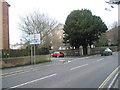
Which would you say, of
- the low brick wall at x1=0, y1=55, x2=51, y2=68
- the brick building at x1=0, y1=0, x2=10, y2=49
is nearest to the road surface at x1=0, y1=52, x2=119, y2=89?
the low brick wall at x1=0, y1=55, x2=51, y2=68

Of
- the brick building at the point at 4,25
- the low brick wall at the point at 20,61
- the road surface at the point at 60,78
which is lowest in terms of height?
the road surface at the point at 60,78

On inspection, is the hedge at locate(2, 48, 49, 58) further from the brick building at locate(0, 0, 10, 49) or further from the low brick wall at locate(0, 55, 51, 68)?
the brick building at locate(0, 0, 10, 49)

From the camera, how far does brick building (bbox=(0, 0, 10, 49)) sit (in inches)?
1145

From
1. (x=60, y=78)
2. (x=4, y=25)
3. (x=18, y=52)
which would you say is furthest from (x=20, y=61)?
(x=60, y=78)

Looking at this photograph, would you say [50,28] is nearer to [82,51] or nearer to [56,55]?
[56,55]

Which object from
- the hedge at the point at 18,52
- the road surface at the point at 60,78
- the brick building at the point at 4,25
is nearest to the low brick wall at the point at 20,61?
the hedge at the point at 18,52

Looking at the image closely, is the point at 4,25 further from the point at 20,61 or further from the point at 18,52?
the point at 20,61

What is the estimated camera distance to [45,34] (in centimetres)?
3909

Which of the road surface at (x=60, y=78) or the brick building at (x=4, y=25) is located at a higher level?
the brick building at (x=4, y=25)

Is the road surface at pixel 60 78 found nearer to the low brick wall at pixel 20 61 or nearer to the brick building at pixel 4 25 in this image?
the low brick wall at pixel 20 61

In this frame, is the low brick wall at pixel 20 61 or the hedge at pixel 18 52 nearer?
the low brick wall at pixel 20 61

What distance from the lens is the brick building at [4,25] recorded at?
29.1m

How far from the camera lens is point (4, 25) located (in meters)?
29.8

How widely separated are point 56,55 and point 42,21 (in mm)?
9803
